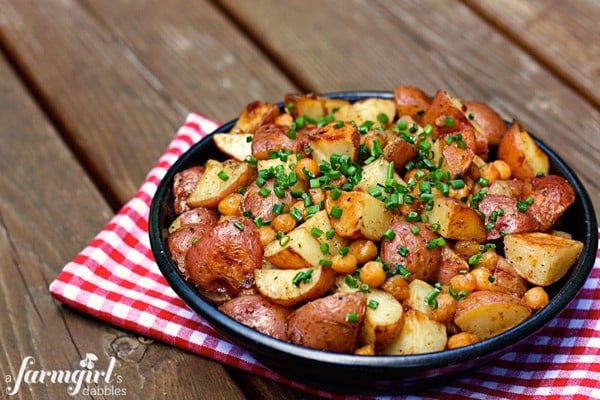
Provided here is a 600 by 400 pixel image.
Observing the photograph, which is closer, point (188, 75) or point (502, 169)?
point (502, 169)

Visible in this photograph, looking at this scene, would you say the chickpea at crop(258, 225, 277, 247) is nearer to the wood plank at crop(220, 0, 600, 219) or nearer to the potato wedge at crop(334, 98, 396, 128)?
the potato wedge at crop(334, 98, 396, 128)

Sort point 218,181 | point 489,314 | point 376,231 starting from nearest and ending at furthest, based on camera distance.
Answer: point 489,314
point 376,231
point 218,181

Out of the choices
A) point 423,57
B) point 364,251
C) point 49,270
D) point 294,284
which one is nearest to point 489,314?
point 364,251

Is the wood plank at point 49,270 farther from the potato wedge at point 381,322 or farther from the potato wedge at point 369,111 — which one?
the potato wedge at point 369,111

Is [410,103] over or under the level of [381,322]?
over

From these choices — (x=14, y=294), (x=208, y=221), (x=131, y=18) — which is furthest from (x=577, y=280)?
(x=131, y=18)

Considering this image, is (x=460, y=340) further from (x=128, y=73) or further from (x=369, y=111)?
(x=128, y=73)

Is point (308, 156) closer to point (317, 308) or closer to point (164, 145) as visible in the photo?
point (317, 308)
